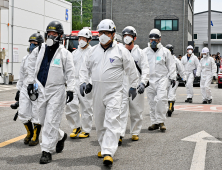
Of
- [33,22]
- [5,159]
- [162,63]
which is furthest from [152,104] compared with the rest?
[33,22]

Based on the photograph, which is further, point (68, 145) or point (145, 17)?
point (145, 17)

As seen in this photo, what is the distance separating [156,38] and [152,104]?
149 cm

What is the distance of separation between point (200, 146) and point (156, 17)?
37635 millimetres

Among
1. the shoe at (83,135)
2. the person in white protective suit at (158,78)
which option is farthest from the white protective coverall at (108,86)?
the person in white protective suit at (158,78)

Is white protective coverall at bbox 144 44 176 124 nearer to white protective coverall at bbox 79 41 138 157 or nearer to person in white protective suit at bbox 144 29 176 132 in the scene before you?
person in white protective suit at bbox 144 29 176 132

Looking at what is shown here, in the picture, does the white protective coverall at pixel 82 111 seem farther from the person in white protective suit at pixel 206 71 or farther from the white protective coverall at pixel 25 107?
the person in white protective suit at pixel 206 71

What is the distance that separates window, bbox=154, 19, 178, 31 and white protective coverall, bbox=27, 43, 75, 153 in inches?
1503

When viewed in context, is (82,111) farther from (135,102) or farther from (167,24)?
(167,24)

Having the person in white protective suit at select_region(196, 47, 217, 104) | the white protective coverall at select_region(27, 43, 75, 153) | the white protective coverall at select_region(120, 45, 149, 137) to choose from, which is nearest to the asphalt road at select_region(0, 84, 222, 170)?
the white protective coverall at select_region(120, 45, 149, 137)

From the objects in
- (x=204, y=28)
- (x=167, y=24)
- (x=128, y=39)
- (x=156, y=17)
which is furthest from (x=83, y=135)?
(x=204, y=28)

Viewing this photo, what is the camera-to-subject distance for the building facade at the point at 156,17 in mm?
42531

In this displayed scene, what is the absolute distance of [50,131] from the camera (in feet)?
18.8

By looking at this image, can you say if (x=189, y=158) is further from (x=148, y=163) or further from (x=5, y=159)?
(x=5, y=159)

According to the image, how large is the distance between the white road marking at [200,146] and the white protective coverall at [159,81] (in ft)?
3.23
